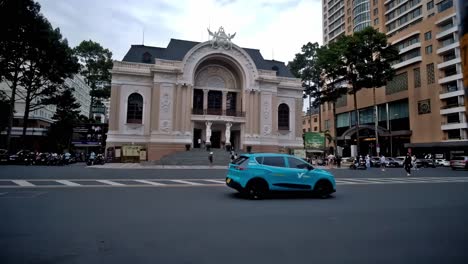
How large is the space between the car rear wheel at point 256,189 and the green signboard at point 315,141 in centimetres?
3540

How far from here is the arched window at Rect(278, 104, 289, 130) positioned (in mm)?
46438

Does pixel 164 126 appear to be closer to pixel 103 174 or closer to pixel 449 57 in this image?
pixel 103 174

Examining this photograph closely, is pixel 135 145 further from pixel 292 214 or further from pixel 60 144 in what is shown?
pixel 292 214

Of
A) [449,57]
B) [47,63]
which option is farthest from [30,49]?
[449,57]

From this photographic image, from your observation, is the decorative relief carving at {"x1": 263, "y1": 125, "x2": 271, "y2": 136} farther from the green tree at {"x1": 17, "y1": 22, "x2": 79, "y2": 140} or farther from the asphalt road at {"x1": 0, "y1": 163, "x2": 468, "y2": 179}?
the green tree at {"x1": 17, "y1": 22, "x2": 79, "y2": 140}

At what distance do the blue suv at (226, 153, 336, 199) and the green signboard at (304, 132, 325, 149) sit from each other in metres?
34.2

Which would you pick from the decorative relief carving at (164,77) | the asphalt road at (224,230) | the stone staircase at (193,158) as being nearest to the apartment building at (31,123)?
the decorative relief carving at (164,77)

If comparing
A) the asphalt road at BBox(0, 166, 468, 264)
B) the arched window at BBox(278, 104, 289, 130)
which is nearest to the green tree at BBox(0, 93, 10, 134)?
the arched window at BBox(278, 104, 289, 130)

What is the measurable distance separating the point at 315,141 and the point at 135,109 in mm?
25939

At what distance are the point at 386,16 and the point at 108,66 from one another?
60295 millimetres

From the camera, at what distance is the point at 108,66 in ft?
177

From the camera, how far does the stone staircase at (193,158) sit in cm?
3381

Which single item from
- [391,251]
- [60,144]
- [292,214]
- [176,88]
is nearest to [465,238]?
[391,251]

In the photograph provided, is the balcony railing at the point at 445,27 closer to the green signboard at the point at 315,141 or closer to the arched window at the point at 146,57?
the green signboard at the point at 315,141
